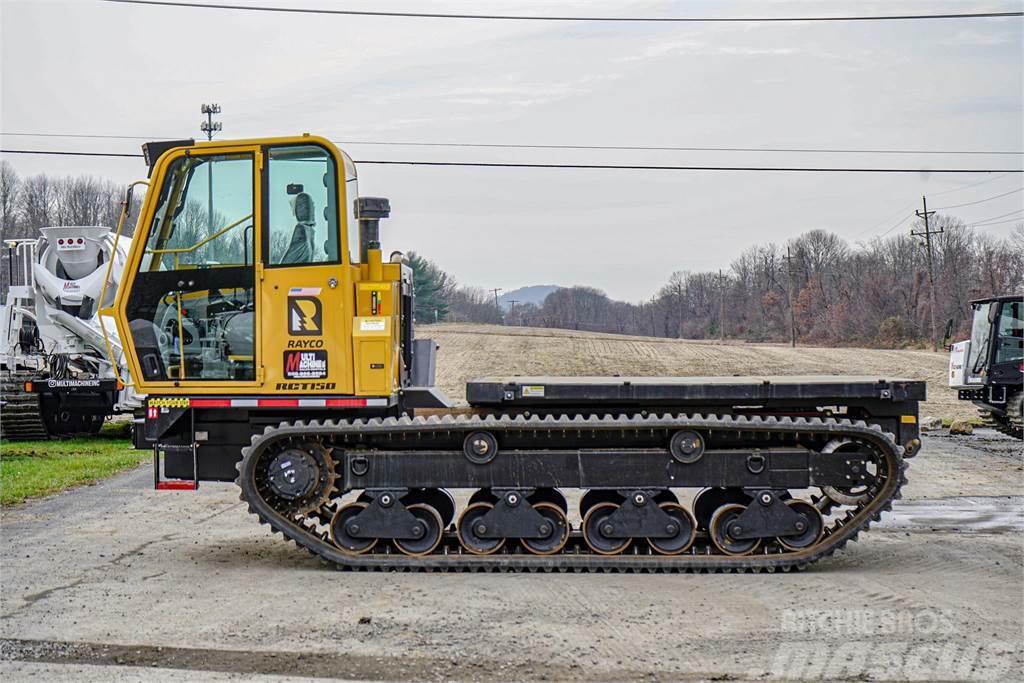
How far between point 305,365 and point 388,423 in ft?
2.81

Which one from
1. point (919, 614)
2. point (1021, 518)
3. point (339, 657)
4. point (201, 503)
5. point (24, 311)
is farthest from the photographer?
point (24, 311)

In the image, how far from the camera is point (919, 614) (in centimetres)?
710

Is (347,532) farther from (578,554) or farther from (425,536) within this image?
(578,554)

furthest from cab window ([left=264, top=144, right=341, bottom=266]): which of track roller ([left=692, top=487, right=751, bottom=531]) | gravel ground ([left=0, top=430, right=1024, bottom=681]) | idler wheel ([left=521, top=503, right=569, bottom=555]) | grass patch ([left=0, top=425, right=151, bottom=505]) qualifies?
grass patch ([left=0, top=425, right=151, bottom=505])

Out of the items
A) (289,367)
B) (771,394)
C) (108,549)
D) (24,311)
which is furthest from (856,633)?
(24,311)

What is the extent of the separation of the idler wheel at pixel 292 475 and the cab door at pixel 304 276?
552mm

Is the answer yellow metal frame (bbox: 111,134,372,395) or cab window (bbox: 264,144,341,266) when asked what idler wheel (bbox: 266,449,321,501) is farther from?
cab window (bbox: 264,144,341,266)

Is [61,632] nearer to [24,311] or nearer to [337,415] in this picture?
[337,415]

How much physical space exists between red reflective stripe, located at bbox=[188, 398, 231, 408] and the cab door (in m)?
0.37

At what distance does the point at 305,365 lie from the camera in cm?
877

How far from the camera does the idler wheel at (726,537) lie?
8.67 meters

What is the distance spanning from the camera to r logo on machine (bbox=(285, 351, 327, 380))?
28.7 feet

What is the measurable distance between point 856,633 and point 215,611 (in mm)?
4184

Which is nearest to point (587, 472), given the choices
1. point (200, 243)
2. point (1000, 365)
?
point (200, 243)
